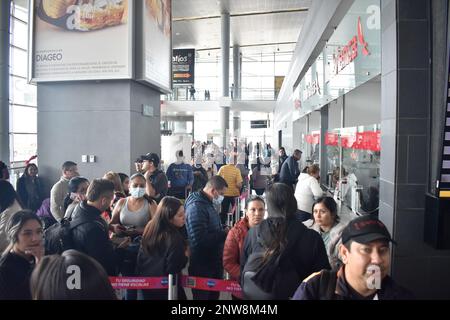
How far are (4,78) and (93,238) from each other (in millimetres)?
9157

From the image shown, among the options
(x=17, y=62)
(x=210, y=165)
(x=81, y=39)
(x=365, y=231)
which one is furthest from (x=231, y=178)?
(x=17, y=62)

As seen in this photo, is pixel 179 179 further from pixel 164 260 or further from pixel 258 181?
pixel 164 260

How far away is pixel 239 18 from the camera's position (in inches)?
886

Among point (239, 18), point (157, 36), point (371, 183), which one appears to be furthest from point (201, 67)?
point (371, 183)

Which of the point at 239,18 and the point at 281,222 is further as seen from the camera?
the point at 239,18

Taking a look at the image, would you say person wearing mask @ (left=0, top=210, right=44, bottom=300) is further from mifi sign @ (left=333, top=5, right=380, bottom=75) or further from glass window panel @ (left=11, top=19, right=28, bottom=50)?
glass window panel @ (left=11, top=19, right=28, bottom=50)

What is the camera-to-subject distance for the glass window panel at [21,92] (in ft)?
46.5

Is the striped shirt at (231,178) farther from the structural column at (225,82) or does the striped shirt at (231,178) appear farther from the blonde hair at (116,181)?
the structural column at (225,82)

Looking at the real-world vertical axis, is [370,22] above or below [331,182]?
above

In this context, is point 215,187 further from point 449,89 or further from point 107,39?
point 107,39

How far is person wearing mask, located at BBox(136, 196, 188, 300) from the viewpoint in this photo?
9.79 ft

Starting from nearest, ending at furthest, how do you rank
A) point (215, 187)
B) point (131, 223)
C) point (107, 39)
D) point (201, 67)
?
point (215, 187)
point (131, 223)
point (107, 39)
point (201, 67)

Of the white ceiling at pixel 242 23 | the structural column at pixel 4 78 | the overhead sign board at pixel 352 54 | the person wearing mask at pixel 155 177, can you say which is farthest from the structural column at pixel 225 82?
the person wearing mask at pixel 155 177
